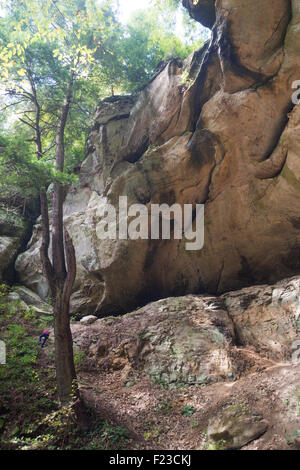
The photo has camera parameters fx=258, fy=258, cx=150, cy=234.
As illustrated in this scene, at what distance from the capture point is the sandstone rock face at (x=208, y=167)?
7.37 metres

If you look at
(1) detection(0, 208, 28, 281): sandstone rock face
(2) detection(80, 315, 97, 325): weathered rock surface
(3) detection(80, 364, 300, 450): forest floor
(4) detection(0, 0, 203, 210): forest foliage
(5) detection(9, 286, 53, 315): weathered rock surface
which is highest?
(4) detection(0, 0, 203, 210): forest foliage

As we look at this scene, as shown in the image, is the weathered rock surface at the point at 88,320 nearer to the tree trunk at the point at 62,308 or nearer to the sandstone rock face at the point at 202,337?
the sandstone rock face at the point at 202,337

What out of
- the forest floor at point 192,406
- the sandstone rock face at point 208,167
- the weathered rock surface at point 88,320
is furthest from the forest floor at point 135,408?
the weathered rock surface at point 88,320

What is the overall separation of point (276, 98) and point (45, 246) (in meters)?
7.74

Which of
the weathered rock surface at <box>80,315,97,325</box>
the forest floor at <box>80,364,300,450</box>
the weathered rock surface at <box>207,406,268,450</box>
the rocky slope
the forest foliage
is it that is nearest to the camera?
the weathered rock surface at <box>207,406,268,450</box>

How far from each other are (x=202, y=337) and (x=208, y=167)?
546cm

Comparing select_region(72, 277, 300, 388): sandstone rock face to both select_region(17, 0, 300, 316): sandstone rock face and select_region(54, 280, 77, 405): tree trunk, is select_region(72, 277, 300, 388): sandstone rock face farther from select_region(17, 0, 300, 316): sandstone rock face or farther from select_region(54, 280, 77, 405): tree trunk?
select_region(54, 280, 77, 405): tree trunk

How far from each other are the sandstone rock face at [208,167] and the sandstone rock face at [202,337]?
462 mm

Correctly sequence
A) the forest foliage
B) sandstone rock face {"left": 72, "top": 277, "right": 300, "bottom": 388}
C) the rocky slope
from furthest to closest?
A: the forest foliage, sandstone rock face {"left": 72, "top": 277, "right": 300, "bottom": 388}, the rocky slope

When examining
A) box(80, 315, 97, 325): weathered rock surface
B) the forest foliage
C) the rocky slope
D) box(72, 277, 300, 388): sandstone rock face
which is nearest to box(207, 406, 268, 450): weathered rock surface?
the rocky slope

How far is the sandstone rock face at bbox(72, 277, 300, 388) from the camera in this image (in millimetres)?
6367

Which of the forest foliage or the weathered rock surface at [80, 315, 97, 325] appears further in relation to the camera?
the weathered rock surface at [80, 315, 97, 325]

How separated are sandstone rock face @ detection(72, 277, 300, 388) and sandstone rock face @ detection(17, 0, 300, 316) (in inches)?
18.2
